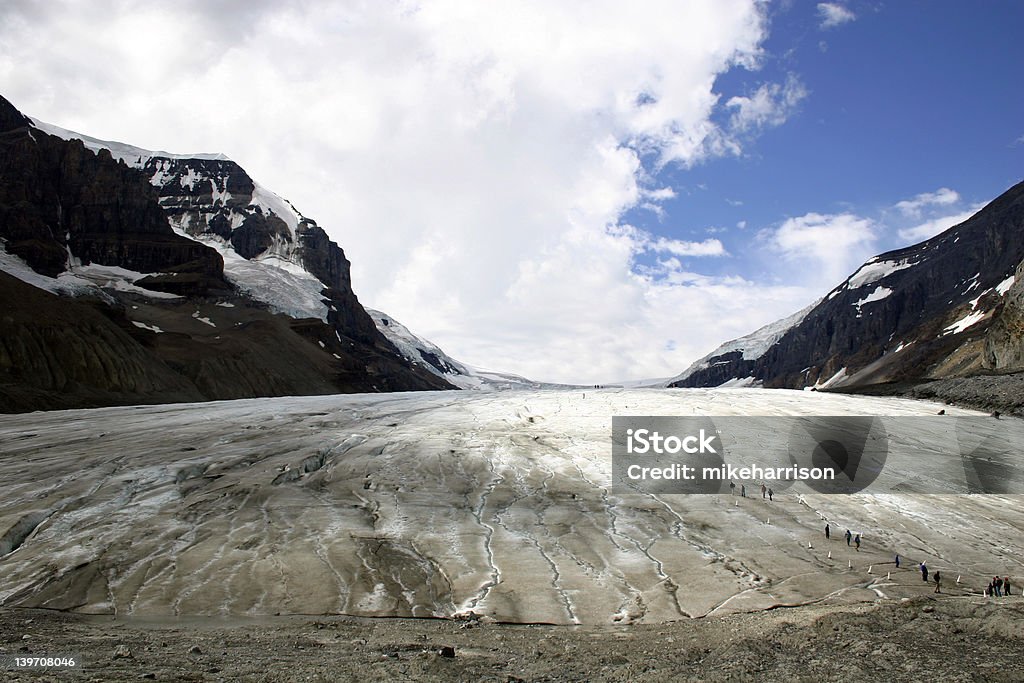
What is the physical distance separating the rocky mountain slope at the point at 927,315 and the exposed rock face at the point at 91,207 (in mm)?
122255

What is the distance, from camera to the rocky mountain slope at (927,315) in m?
75.7

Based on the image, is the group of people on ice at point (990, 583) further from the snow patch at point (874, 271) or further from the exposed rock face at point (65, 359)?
the snow patch at point (874, 271)

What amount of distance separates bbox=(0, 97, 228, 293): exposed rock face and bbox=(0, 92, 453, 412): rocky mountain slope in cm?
27

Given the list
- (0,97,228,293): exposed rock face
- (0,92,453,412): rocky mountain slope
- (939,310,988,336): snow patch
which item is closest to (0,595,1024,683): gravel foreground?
(0,92,453,412): rocky mountain slope

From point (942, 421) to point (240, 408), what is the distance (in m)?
46.6

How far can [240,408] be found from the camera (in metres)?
43.5

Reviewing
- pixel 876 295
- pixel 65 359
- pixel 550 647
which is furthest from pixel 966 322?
pixel 65 359

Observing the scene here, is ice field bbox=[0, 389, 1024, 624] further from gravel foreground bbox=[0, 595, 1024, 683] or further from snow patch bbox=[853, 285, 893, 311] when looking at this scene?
snow patch bbox=[853, 285, 893, 311]

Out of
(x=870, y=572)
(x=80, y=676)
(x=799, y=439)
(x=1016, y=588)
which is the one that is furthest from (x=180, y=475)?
(x=799, y=439)

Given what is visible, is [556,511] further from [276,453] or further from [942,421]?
[942,421]

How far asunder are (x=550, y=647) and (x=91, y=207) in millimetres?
143747

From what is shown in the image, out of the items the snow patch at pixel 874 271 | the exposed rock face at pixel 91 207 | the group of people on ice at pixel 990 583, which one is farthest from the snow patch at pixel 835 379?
the exposed rock face at pixel 91 207

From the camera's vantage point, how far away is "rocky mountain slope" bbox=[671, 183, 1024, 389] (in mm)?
75688

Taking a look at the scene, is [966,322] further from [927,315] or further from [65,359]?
[65,359]
